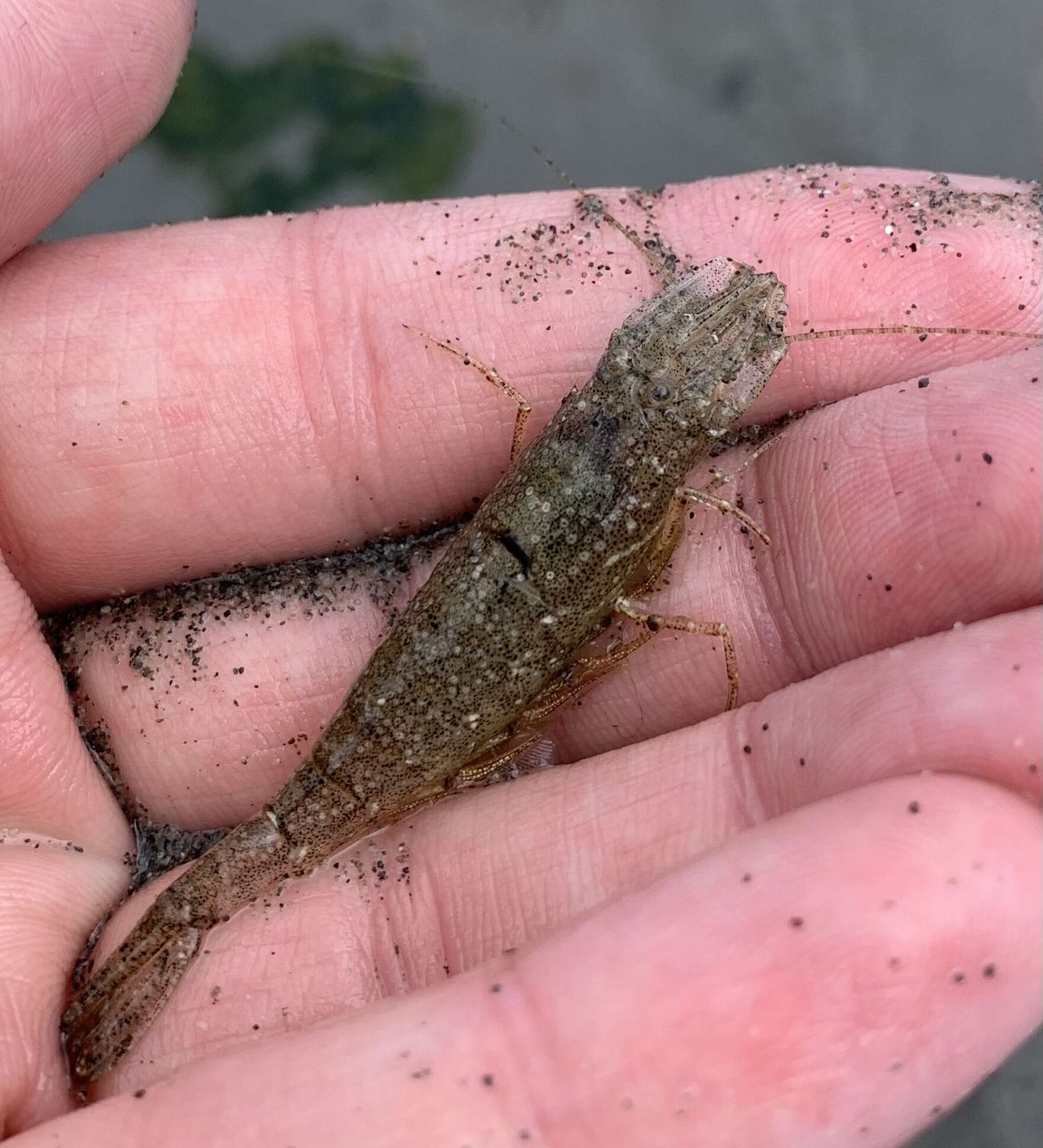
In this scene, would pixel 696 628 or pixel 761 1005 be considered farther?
pixel 696 628

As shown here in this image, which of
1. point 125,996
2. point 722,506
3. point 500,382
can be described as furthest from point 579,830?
point 125,996

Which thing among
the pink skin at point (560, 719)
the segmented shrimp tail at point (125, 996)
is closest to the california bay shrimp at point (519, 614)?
the segmented shrimp tail at point (125, 996)

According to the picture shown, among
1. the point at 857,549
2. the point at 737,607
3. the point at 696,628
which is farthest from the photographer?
the point at 737,607

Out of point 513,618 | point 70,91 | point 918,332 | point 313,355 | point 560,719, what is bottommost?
point 560,719

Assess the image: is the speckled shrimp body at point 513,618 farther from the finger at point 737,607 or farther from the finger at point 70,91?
the finger at point 70,91

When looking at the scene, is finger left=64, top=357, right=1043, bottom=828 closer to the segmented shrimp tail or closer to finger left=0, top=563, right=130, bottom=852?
finger left=0, top=563, right=130, bottom=852

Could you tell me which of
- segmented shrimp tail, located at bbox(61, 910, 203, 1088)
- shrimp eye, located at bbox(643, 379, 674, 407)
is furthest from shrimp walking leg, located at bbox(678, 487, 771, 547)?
segmented shrimp tail, located at bbox(61, 910, 203, 1088)

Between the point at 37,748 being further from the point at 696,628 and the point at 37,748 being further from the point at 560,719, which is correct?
the point at 696,628

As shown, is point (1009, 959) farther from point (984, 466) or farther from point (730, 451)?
point (730, 451)
